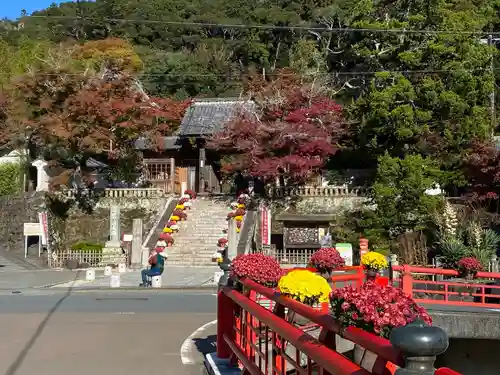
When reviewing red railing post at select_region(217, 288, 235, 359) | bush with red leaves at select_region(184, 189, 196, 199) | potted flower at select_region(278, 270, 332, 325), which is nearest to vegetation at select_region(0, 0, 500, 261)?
bush with red leaves at select_region(184, 189, 196, 199)

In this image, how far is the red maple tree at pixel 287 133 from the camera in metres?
29.9

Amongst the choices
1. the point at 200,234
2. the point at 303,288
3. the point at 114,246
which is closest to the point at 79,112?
the point at 114,246

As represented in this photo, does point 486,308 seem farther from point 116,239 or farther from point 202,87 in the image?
point 202,87

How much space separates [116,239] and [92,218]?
422 cm

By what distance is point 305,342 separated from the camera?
3.61 meters

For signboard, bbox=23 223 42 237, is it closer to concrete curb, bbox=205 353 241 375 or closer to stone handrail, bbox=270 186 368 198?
stone handrail, bbox=270 186 368 198

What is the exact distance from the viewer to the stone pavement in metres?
20.3

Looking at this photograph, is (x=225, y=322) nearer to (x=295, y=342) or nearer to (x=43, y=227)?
(x=295, y=342)

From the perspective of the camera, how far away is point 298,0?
56188 mm

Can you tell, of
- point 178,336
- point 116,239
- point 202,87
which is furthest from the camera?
point 202,87

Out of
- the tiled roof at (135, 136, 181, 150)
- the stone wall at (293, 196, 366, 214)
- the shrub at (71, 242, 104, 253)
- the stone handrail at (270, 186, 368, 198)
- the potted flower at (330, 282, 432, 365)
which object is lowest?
the shrub at (71, 242, 104, 253)

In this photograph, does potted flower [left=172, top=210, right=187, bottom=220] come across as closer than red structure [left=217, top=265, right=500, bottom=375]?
No

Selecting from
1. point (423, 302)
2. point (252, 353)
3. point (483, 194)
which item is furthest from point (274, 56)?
point (252, 353)

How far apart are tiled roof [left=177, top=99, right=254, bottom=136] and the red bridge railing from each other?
28094 millimetres
